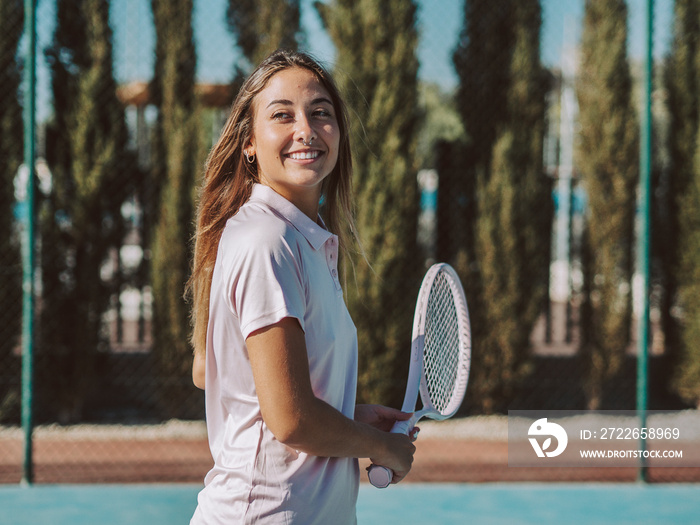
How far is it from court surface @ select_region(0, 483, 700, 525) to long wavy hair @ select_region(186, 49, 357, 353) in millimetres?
2703

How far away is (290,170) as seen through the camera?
1.26 m

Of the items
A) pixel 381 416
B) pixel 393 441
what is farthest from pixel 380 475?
pixel 381 416

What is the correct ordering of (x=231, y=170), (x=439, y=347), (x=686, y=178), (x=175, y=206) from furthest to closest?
(x=686, y=178) → (x=175, y=206) → (x=439, y=347) → (x=231, y=170)

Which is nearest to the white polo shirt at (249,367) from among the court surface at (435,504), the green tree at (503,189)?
the court surface at (435,504)

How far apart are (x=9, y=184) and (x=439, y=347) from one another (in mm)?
4382

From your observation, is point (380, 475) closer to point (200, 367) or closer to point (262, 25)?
point (200, 367)

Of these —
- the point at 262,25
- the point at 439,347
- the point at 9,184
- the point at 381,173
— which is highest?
the point at 262,25

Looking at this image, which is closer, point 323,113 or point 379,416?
point 323,113

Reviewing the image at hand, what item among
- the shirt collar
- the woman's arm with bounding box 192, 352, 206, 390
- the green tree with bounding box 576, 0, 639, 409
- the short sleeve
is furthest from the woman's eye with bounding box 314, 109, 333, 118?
the green tree with bounding box 576, 0, 639, 409

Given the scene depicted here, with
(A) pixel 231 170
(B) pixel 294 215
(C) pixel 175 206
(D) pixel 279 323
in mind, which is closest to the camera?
(D) pixel 279 323

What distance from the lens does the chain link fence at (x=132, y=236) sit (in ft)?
17.2

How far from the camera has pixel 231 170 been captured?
1376 millimetres

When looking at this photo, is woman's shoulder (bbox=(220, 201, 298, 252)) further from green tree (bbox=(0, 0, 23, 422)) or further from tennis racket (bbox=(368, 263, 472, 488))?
green tree (bbox=(0, 0, 23, 422))

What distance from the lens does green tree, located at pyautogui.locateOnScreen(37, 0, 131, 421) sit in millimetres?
5332
